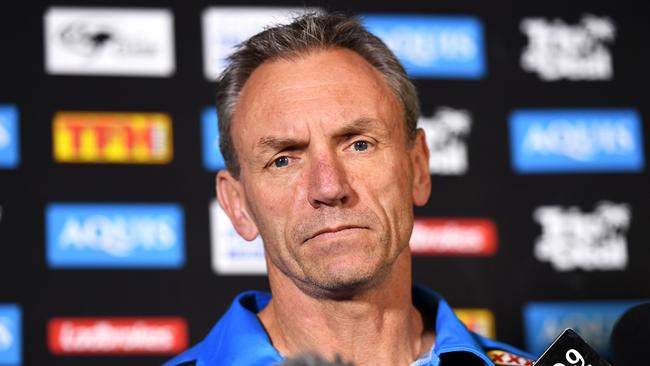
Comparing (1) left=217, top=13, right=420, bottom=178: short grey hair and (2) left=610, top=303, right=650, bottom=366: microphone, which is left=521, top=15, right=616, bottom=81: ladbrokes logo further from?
(2) left=610, top=303, right=650, bottom=366: microphone

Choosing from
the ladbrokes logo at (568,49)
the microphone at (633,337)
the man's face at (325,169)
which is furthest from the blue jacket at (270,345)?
the ladbrokes logo at (568,49)

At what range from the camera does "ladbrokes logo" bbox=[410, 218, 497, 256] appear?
3330mm

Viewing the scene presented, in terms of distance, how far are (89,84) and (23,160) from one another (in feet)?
0.89

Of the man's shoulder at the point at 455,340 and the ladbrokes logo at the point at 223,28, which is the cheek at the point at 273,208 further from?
the ladbrokes logo at the point at 223,28

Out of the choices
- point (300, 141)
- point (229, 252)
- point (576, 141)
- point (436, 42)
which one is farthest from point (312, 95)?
point (576, 141)

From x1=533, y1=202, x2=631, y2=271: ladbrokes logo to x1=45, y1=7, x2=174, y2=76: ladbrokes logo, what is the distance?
1155 millimetres

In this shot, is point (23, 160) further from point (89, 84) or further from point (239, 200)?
point (239, 200)

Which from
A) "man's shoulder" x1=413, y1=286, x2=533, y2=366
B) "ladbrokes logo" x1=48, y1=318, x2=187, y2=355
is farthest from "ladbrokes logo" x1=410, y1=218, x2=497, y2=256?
"man's shoulder" x1=413, y1=286, x2=533, y2=366

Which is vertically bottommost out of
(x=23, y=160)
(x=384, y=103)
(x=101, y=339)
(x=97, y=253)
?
(x=101, y=339)

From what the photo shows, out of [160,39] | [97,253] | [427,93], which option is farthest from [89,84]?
[427,93]

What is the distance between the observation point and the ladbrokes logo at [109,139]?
3195 millimetres

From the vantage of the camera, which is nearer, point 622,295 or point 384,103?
point 384,103

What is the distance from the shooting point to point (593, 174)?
3465 mm

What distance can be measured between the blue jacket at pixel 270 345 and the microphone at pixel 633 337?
0.35 metres
